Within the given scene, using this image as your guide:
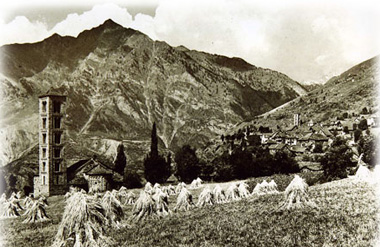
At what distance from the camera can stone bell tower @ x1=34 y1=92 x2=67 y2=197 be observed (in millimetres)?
71625

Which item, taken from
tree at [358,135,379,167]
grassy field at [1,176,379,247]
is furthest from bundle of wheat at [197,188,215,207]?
tree at [358,135,379,167]

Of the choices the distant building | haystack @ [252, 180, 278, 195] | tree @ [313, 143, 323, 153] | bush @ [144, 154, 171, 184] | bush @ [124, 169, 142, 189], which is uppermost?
the distant building

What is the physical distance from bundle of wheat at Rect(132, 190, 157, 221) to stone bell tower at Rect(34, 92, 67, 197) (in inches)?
1557

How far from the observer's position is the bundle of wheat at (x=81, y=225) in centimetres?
2259

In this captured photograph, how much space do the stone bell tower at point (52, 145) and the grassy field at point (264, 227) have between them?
3620 centimetres

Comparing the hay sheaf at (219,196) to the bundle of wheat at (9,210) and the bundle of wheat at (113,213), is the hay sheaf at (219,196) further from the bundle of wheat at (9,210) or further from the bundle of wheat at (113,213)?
the bundle of wheat at (9,210)

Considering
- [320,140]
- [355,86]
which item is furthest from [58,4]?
[355,86]

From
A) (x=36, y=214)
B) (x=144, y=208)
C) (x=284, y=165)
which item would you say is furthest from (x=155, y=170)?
(x=144, y=208)

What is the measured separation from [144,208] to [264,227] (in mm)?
12158

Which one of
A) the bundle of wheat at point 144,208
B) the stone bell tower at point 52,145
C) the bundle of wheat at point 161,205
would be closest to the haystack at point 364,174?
the bundle of wheat at point 161,205

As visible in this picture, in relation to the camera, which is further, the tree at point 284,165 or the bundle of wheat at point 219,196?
the tree at point 284,165

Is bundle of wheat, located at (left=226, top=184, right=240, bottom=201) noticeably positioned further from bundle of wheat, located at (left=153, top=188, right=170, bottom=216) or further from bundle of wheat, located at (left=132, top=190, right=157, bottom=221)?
bundle of wheat, located at (left=132, top=190, right=157, bottom=221)

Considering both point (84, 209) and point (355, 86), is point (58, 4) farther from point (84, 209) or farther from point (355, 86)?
point (355, 86)

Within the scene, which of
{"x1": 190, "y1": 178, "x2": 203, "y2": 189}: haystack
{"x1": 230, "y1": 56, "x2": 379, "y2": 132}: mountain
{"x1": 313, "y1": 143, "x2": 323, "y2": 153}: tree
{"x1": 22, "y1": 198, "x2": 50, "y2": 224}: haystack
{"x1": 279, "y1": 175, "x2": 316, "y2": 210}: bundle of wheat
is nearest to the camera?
{"x1": 279, "y1": 175, "x2": 316, "y2": 210}: bundle of wheat
